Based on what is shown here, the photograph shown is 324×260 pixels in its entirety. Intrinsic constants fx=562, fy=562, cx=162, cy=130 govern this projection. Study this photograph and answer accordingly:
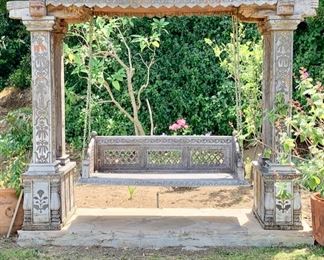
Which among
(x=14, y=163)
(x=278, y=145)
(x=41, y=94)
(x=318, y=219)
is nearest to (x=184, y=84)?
(x=14, y=163)

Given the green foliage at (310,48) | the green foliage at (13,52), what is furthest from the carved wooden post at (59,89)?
the green foliage at (13,52)

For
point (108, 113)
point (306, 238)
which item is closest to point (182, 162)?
point (306, 238)

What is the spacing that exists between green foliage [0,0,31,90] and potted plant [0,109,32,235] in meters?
4.74

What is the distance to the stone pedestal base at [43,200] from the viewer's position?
204 inches

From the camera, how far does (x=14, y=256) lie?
481 cm

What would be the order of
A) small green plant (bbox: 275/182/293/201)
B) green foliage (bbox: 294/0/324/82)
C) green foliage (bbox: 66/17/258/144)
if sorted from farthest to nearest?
green foliage (bbox: 66/17/258/144) < green foliage (bbox: 294/0/324/82) < small green plant (bbox: 275/182/293/201)

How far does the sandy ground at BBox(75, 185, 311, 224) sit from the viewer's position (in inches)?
279

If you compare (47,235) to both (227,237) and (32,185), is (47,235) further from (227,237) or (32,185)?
(227,237)

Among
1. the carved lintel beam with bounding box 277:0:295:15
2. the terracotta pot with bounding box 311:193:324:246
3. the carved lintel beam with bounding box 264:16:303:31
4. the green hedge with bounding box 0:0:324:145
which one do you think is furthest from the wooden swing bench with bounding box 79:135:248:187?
the green hedge with bounding box 0:0:324:145

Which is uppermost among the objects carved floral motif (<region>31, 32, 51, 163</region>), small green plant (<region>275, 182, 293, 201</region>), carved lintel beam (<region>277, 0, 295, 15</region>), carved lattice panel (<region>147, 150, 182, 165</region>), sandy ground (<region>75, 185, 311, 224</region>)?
carved lintel beam (<region>277, 0, 295, 15</region>)

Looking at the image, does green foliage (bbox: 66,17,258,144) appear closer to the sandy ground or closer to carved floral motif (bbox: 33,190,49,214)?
the sandy ground

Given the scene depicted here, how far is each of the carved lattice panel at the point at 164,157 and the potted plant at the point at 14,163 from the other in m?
1.31

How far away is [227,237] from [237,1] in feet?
7.05

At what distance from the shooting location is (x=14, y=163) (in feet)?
18.9
